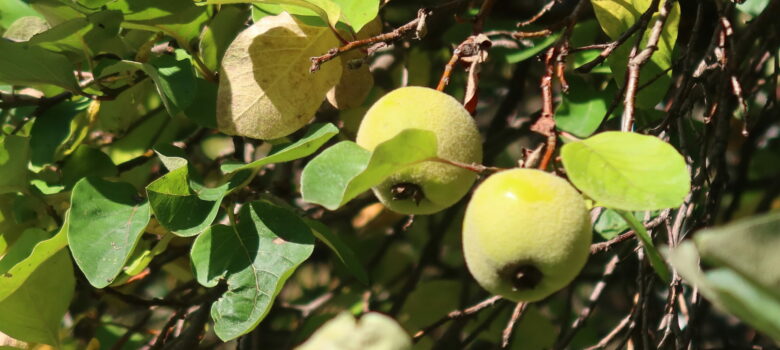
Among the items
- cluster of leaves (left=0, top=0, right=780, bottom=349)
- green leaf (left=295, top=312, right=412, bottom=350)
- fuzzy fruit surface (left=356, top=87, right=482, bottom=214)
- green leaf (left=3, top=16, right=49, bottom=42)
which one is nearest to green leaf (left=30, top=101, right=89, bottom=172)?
cluster of leaves (left=0, top=0, right=780, bottom=349)

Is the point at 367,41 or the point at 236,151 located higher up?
the point at 367,41

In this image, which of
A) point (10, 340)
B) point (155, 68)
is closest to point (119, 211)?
point (155, 68)

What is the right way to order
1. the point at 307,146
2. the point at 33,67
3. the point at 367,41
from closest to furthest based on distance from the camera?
the point at 307,146 < the point at 367,41 < the point at 33,67

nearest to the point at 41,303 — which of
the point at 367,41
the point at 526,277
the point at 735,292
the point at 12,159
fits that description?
the point at 12,159

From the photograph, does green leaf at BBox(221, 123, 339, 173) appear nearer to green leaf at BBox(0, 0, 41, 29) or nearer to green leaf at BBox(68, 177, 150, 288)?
green leaf at BBox(68, 177, 150, 288)

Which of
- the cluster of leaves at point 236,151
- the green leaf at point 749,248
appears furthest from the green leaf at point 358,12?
the green leaf at point 749,248

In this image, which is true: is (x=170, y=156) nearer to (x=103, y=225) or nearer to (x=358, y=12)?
(x=103, y=225)

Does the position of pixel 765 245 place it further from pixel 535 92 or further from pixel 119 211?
pixel 535 92
